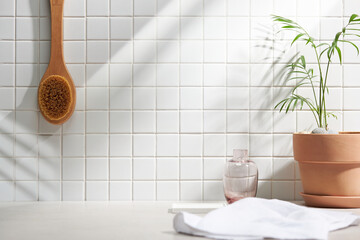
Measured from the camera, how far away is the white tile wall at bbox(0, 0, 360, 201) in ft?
4.86

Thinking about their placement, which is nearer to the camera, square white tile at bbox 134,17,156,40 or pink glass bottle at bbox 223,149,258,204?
pink glass bottle at bbox 223,149,258,204

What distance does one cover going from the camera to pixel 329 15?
4.91 ft

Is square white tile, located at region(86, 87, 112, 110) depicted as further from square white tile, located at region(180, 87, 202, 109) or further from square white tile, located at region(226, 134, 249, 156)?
square white tile, located at region(226, 134, 249, 156)

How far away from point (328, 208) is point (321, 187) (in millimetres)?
69

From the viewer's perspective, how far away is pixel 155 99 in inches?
58.6

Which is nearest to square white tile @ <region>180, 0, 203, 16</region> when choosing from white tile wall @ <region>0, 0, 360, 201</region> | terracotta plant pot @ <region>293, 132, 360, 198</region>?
white tile wall @ <region>0, 0, 360, 201</region>

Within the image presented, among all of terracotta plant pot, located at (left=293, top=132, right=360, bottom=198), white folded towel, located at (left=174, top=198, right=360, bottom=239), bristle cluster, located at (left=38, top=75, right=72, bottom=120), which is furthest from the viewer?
bristle cluster, located at (left=38, top=75, right=72, bottom=120)

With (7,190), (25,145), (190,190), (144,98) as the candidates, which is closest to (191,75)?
(144,98)

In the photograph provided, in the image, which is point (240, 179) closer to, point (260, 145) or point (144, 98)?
point (260, 145)

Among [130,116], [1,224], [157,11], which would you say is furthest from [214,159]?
[1,224]

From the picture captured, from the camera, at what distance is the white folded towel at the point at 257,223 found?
→ 0.91m

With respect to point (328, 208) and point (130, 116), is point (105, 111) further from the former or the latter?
point (328, 208)

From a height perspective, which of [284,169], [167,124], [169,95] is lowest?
[284,169]

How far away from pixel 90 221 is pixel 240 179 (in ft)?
1.54
